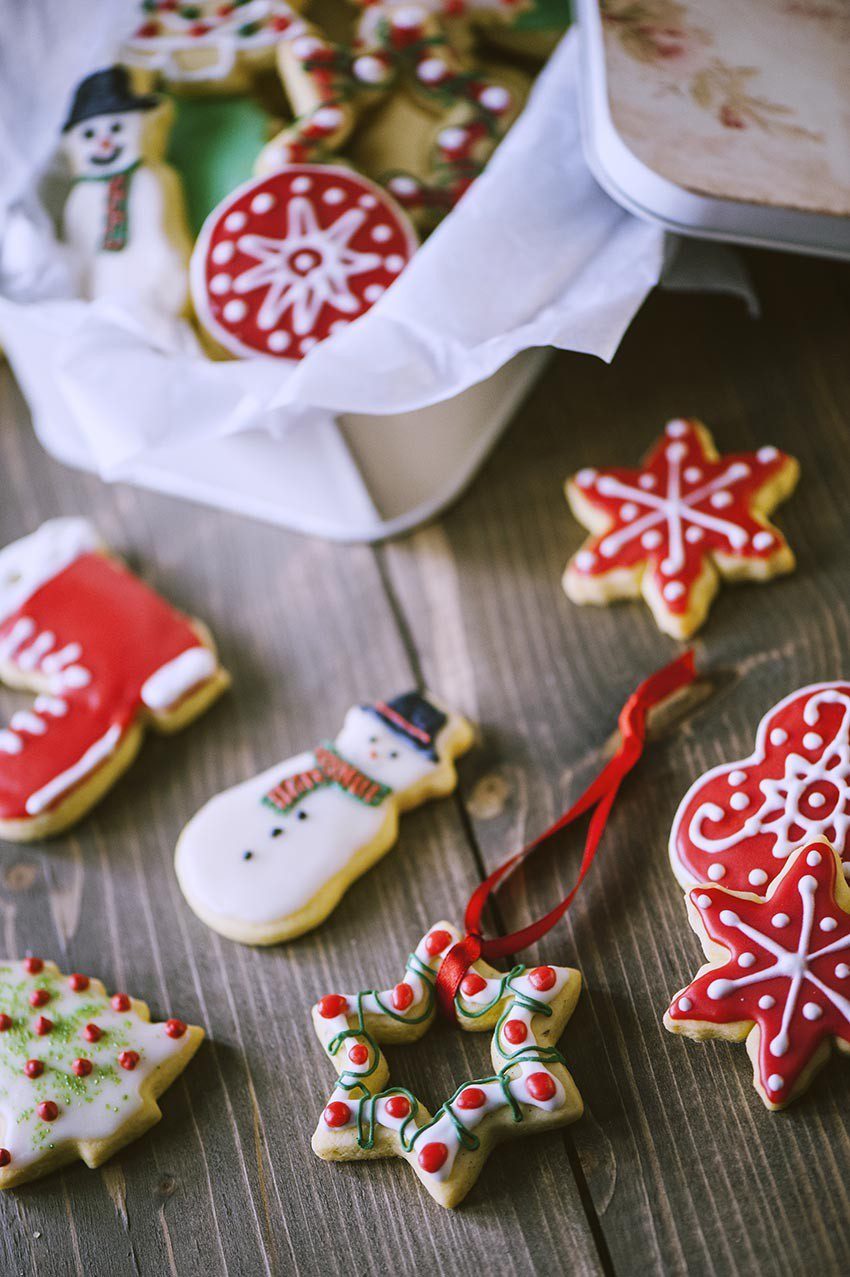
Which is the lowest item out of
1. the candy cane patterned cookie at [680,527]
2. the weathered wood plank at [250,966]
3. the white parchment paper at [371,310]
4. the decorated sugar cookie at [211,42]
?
the weathered wood plank at [250,966]

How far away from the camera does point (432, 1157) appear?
0.59 meters

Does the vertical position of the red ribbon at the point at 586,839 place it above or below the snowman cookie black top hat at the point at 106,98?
below

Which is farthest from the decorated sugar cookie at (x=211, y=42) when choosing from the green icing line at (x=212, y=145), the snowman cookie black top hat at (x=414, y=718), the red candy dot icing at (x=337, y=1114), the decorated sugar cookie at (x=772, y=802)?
the red candy dot icing at (x=337, y=1114)

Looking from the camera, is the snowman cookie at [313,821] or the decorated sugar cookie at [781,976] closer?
the decorated sugar cookie at [781,976]

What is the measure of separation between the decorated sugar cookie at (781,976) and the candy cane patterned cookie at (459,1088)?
70 mm

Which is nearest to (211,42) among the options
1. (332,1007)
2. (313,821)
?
(313,821)

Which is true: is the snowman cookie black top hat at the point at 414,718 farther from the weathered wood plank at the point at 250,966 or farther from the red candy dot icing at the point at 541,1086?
the red candy dot icing at the point at 541,1086

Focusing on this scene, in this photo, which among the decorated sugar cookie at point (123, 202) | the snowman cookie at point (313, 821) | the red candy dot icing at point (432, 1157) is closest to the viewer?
the red candy dot icing at point (432, 1157)

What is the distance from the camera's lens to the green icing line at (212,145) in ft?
2.73

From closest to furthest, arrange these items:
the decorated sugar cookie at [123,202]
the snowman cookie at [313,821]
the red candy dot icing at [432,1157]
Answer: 1. the red candy dot icing at [432,1157]
2. the snowman cookie at [313,821]
3. the decorated sugar cookie at [123,202]

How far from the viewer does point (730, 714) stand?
29.0 inches

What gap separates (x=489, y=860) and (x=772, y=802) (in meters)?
0.18

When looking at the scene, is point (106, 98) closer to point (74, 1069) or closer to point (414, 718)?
point (414, 718)

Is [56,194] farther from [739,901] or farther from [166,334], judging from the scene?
[739,901]
